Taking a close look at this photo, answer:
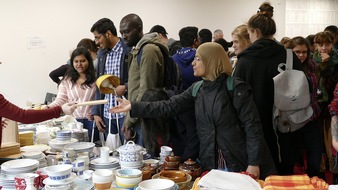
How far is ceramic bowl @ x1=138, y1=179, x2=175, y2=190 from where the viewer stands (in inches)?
65.2

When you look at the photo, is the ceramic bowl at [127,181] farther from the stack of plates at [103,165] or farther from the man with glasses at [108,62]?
the man with glasses at [108,62]

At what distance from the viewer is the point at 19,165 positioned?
1958mm

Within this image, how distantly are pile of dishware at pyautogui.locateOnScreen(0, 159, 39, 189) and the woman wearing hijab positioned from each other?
94 centimetres

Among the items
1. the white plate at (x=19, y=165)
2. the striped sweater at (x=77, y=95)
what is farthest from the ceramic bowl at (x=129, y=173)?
the striped sweater at (x=77, y=95)

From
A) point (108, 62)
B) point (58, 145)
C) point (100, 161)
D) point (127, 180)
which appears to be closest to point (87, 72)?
point (108, 62)

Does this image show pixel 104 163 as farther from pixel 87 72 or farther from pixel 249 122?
pixel 87 72

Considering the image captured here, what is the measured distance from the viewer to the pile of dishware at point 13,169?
1.83 metres

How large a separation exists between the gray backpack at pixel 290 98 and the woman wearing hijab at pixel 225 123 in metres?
0.49

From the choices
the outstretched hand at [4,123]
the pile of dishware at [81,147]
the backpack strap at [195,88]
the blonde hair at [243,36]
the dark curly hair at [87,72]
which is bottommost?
the pile of dishware at [81,147]

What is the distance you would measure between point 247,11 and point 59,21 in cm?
354

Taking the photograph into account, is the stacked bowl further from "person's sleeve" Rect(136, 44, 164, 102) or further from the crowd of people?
"person's sleeve" Rect(136, 44, 164, 102)

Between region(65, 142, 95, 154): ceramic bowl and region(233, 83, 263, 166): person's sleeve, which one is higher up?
region(233, 83, 263, 166): person's sleeve

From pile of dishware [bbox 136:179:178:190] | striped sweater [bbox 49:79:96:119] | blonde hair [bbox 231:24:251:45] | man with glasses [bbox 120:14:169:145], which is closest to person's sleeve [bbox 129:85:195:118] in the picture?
man with glasses [bbox 120:14:169:145]

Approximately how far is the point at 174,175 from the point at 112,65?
1.56 metres
